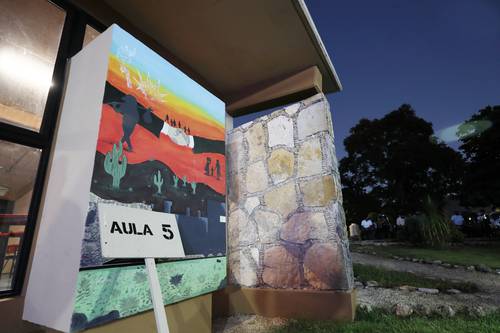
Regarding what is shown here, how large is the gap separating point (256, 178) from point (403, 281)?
3.04m

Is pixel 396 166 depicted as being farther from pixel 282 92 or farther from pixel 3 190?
pixel 3 190

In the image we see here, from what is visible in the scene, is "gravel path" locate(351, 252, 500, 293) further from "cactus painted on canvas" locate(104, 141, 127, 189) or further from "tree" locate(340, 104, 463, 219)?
"tree" locate(340, 104, 463, 219)

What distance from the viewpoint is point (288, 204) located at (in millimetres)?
3062

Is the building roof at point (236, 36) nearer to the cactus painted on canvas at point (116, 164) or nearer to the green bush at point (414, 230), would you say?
the cactus painted on canvas at point (116, 164)

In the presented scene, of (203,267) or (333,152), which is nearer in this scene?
(203,267)

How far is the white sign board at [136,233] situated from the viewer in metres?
1.26

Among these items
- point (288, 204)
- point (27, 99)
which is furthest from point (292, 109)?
point (27, 99)

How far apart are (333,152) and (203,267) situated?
195 centimetres

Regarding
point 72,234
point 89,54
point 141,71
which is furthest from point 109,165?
point 89,54

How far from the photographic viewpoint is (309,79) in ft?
10.7

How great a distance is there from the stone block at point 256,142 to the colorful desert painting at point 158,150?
0.73 meters

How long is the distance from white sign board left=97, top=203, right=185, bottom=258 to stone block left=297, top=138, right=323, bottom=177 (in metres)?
1.82

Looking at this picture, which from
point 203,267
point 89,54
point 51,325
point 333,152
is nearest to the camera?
point 51,325

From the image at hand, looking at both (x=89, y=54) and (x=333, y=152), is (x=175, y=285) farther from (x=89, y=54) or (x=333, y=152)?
(x=333, y=152)
